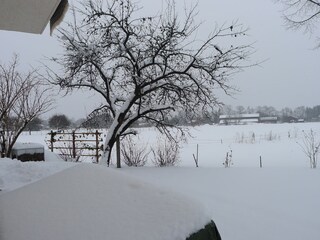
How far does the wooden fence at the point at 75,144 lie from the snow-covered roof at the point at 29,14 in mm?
Answer: 6245

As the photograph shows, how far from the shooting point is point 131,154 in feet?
36.8

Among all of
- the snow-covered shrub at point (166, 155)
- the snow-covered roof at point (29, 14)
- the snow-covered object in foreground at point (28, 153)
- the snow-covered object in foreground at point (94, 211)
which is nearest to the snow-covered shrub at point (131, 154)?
the snow-covered shrub at point (166, 155)

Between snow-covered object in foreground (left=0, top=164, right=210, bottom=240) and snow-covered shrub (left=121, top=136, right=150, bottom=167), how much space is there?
9.02m

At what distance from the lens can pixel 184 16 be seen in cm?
912

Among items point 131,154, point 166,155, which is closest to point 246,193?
point 166,155

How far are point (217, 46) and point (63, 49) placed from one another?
4675 mm

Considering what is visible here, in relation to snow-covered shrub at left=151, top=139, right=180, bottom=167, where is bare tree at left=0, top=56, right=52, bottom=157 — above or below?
above

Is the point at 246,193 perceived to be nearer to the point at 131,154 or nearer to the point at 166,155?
the point at 166,155

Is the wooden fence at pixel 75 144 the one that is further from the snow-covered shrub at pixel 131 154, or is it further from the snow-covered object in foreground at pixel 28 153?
the snow-covered object in foreground at pixel 28 153

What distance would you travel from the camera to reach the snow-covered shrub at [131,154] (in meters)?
11.2

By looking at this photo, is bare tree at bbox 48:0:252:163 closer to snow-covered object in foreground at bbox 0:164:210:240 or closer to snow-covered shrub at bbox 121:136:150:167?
snow-covered shrub at bbox 121:136:150:167

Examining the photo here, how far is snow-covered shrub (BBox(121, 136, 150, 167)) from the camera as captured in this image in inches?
440

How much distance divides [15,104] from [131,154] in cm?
440

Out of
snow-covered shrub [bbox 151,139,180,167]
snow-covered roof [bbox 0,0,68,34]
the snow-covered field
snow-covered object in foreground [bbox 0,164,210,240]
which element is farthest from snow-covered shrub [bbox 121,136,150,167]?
snow-covered object in foreground [bbox 0,164,210,240]
